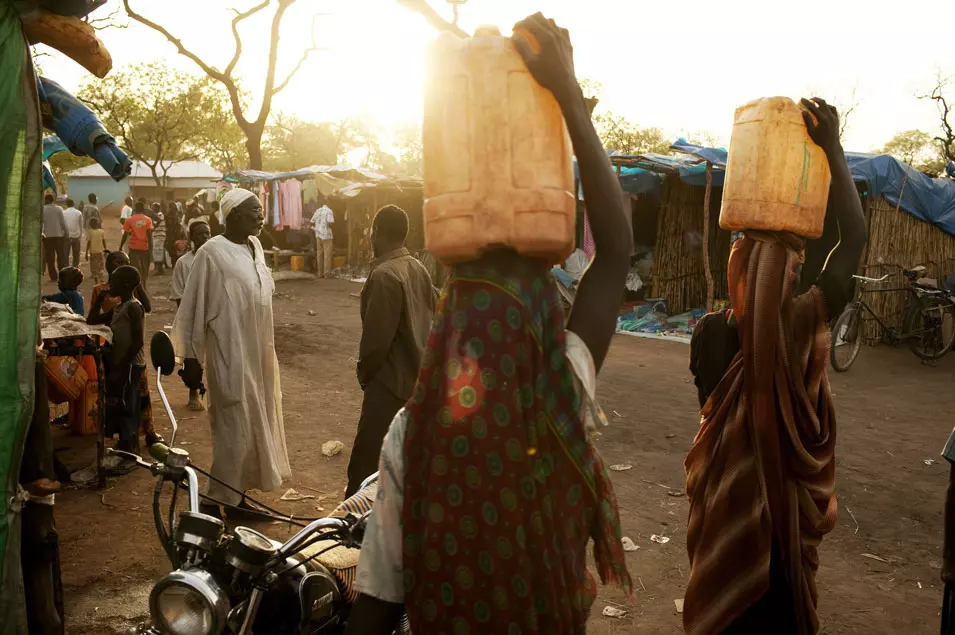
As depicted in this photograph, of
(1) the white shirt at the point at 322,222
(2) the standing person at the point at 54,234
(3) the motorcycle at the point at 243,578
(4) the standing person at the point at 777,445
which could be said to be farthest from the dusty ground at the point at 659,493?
(1) the white shirt at the point at 322,222

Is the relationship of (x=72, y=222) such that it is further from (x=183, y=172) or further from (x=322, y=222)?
(x=183, y=172)

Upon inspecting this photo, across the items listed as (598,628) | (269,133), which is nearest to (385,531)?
(598,628)

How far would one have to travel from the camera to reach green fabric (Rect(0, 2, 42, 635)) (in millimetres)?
2500

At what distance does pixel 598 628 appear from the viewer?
3812 millimetres

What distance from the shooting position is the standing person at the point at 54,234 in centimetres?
1626

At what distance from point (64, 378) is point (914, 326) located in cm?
1151

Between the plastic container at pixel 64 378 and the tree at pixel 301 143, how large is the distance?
5325 centimetres

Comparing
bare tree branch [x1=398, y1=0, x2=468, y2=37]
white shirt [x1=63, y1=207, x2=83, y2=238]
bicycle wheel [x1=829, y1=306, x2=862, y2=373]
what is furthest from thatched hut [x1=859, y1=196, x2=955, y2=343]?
white shirt [x1=63, y1=207, x2=83, y2=238]

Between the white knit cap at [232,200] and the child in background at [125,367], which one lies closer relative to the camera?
the white knit cap at [232,200]

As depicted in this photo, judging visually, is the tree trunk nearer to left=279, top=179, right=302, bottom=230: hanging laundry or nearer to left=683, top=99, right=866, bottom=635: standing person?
left=279, top=179, right=302, bottom=230: hanging laundry

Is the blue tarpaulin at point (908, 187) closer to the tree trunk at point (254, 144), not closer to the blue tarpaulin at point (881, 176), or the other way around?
the blue tarpaulin at point (881, 176)

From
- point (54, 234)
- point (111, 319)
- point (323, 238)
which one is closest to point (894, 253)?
point (111, 319)

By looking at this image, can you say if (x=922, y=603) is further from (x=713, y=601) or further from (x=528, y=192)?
(x=528, y=192)

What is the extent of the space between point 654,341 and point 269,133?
52441 millimetres
